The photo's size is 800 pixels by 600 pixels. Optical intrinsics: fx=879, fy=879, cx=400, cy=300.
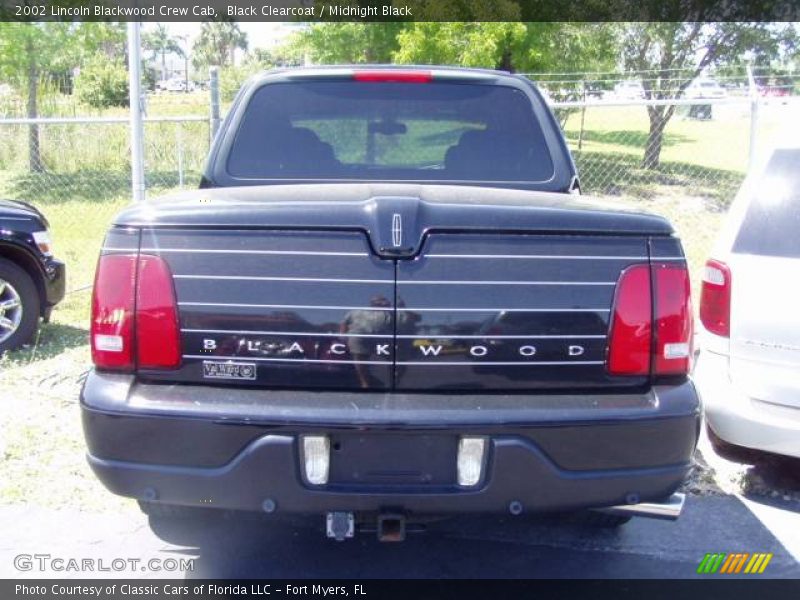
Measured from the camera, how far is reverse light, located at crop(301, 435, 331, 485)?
2797 millimetres

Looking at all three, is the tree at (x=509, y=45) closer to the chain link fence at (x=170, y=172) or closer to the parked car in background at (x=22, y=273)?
the chain link fence at (x=170, y=172)

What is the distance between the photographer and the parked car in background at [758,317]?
4109 mm

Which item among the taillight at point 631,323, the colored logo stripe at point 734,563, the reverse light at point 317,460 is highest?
the taillight at point 631,323

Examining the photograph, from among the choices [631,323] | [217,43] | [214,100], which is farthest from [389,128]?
[217,43]

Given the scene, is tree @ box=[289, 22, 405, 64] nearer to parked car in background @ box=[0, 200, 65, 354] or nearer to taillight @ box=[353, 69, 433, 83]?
parked car in background @ box=[0, 200, 65, 354]

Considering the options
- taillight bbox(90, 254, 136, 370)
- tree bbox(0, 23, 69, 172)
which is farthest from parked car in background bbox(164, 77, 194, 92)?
taillight bbox(90, 254, 136, 370)

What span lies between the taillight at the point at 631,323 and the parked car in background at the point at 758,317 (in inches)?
59.5

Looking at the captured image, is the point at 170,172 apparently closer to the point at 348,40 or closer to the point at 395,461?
the point at 348,40

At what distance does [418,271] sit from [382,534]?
0.87 m

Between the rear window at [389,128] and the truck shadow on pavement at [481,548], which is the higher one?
the rear window at [389,128]

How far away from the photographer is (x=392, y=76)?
13.9 ft

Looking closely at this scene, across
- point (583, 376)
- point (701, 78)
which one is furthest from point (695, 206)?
point (583, 376)

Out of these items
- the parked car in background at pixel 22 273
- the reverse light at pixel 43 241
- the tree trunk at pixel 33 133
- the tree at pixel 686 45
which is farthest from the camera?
the tree at pixel 686 45

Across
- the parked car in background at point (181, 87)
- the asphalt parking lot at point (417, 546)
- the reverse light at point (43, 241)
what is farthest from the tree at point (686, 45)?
the parked car in background at point (181, 87)
